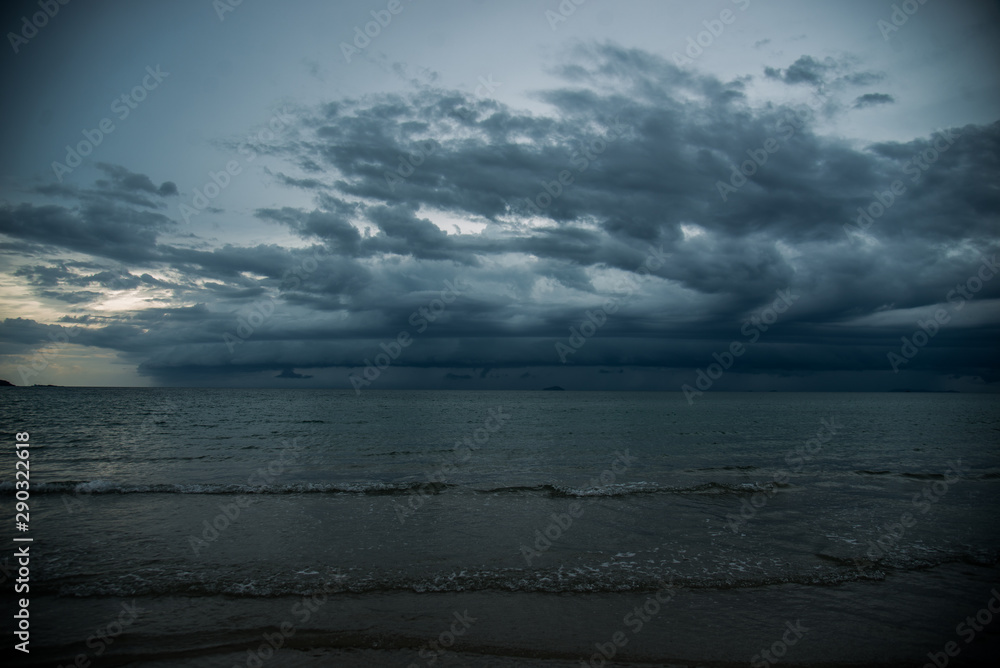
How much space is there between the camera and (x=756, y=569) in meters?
12.0

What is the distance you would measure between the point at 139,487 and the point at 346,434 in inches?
999

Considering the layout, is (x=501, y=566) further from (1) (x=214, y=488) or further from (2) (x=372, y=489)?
(1) (x=214, y=488)

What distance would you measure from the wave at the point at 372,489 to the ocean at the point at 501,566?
0.49 feet

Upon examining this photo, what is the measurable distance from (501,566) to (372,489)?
36.2 feet

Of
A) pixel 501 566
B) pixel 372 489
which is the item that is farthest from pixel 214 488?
pixel 501 566

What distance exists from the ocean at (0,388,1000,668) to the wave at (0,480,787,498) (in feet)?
0.49

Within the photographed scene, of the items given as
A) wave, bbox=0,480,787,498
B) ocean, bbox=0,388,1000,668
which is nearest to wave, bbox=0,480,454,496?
wave, bbox=0,480,787,498

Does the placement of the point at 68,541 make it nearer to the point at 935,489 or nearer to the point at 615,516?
the point at 615,516

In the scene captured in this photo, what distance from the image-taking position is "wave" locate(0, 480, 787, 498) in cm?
2039

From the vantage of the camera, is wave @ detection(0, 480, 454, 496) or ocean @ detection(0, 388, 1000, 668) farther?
wave @ detection(0, 480, 454, 496)

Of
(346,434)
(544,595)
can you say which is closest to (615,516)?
(544,595)

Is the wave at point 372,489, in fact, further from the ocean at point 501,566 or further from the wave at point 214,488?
the ocean at point 501,566

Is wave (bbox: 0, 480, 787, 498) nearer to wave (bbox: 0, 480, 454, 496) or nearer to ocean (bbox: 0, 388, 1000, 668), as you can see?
wave (bbox: 0, 480, 454, 496)

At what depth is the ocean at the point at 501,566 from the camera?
8.34 metres
